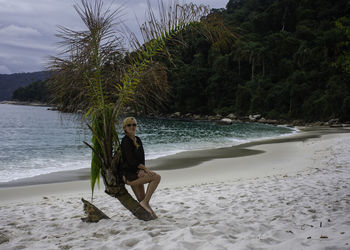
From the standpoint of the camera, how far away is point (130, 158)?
4008mm

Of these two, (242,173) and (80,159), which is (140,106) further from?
(80,159)

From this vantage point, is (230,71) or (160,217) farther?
(230,71)

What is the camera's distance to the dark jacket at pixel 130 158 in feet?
13.1

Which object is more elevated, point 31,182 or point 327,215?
point 327,215

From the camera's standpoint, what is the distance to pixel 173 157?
15055 mm

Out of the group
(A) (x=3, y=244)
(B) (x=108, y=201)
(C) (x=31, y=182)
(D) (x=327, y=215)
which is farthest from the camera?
(C) (x=31, y=182)

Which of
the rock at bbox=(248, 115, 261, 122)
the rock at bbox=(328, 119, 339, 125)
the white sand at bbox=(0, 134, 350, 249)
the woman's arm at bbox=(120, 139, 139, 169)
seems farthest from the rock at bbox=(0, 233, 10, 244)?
the rock at bbox=(248, 115, 261, 122)

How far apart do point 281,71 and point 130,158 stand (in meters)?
61.5

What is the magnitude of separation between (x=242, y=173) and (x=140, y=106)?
675cm

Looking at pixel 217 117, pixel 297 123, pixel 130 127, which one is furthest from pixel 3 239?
pixel 217 117

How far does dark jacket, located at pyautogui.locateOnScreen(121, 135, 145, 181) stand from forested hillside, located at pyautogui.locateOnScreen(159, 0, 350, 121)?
129 ft

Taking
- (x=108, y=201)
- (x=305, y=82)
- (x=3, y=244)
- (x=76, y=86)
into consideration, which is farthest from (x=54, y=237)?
(x=305, y=82)

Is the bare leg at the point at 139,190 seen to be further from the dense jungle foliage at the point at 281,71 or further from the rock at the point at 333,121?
the rock at the point at 333,121

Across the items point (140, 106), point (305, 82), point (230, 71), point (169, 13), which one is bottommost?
point (140, 106)
